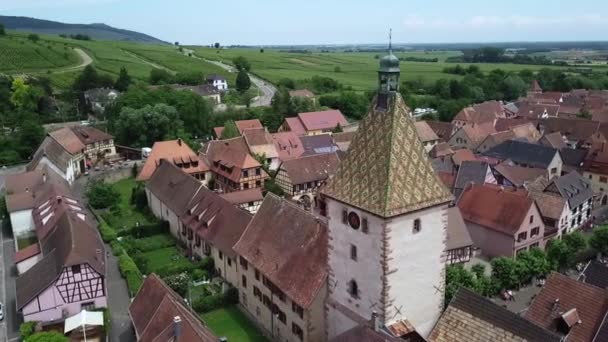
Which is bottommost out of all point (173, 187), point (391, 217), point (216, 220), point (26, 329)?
point (26, 329)

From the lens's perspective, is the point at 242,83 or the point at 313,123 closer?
the point at 313,123

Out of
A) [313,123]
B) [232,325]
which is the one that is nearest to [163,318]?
[232,325]

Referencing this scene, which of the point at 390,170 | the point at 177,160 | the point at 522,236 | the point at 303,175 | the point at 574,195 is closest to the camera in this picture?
the point at 390,170

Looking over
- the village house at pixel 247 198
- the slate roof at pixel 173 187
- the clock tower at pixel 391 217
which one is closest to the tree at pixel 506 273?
the clock tower at pixel 391 217

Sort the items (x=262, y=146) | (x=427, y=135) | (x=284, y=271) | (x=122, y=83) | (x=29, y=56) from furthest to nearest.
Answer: (x=29, y=56) → (x=122, y=83) → (x=427, y=135) → (x=262, y=146) → (x=284, y=271)

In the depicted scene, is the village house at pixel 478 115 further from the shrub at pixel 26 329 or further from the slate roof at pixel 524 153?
the shrub at pixel 26 329

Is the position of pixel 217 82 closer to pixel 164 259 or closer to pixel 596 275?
pixel 164 259
